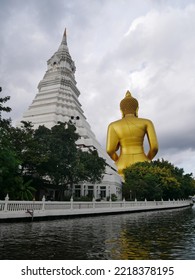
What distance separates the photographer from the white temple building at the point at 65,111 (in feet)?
136

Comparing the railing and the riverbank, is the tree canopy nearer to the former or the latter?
the railing

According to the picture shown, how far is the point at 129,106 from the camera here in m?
59.8

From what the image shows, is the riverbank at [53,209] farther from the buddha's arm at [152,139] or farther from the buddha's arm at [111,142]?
the buddha's arm at [111,142]

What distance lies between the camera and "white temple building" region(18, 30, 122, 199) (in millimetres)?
41594

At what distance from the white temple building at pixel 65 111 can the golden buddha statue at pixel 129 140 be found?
7.02 ft

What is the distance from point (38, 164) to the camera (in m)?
26.7

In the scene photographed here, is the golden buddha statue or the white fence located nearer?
the white fence

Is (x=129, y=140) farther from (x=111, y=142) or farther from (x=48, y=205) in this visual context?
(x=48, y=205)

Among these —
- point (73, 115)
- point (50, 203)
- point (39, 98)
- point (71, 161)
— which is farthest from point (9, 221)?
point (39, 98)

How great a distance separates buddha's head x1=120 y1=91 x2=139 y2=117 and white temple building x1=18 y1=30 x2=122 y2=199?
8.40m

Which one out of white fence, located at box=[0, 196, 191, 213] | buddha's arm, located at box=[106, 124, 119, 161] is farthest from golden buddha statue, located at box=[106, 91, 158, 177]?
white fence, located at box=[0, 196, 191, 213]

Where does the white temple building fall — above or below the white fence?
above
